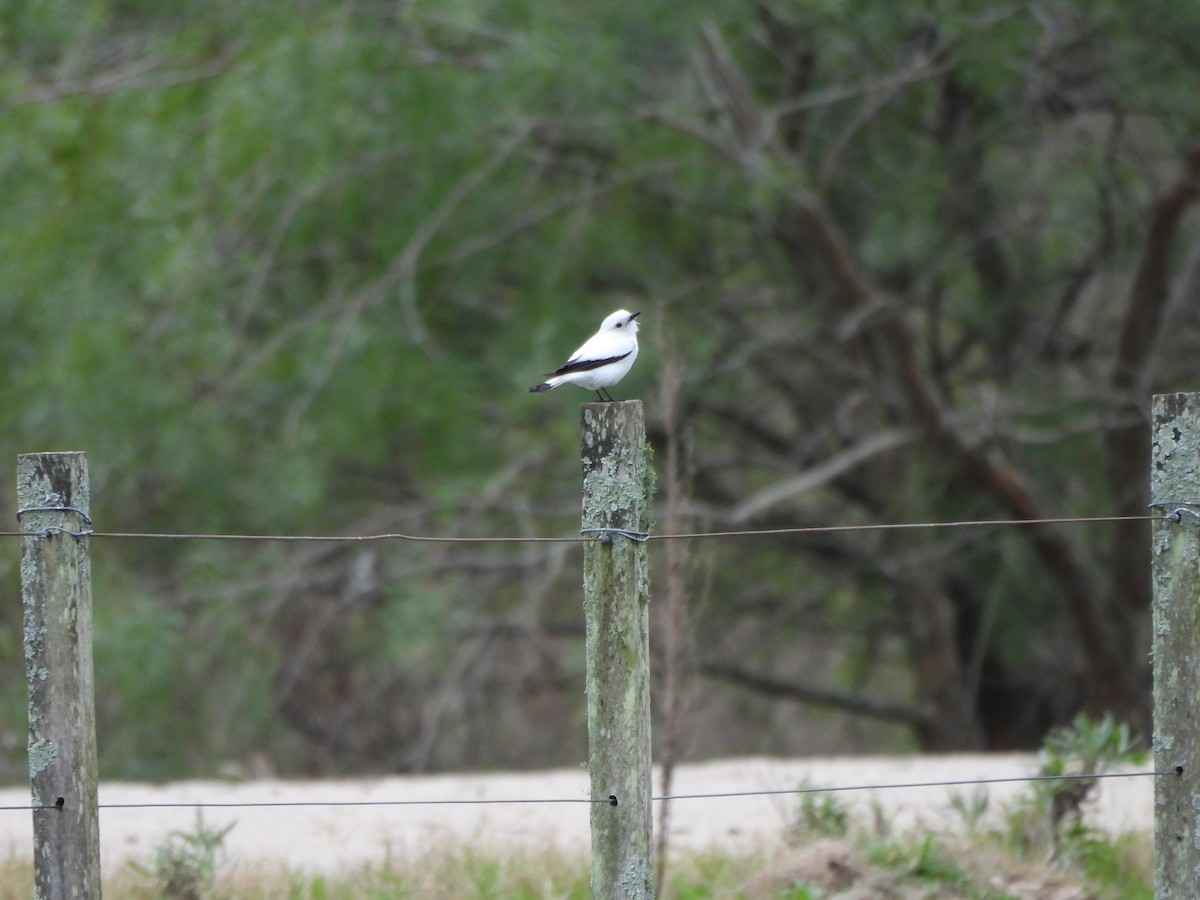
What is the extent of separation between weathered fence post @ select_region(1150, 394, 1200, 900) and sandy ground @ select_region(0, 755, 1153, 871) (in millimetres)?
1774

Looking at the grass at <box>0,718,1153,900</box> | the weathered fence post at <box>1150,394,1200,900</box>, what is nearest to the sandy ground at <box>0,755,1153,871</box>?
the grass at <box>0,718,1153,900</box>

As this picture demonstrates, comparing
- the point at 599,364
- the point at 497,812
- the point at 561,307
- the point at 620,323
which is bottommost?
the point at 497,812

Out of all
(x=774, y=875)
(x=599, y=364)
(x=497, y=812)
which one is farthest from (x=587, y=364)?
(x=497, y=812)

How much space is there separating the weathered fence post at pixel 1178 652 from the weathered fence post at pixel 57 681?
7.92ft

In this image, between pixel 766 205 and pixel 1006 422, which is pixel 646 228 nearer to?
pixel 766 205

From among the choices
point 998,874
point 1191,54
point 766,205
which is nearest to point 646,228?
point 766,205

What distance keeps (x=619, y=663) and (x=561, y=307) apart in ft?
18.8

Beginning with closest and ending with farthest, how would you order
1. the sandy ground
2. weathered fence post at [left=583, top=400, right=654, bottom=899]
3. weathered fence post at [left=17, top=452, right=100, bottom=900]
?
1. weathered fence post at [left=583, top=400, right=654, bottom=899]
2. weathered fence post at [left=17, top=452, right=100, bottom=900]
3. the sandy ground

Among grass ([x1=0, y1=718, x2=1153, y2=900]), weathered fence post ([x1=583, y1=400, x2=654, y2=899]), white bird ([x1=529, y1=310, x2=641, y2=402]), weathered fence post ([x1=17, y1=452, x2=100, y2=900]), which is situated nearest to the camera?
weathered fence post ([x1=583, y1=400, x2=654, y2=899])

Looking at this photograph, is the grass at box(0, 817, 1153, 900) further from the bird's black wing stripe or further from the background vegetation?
the background vegetation

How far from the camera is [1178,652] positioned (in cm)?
328

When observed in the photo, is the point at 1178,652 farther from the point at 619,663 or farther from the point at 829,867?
the point at 829,867

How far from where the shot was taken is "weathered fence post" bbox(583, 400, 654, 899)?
126 inches

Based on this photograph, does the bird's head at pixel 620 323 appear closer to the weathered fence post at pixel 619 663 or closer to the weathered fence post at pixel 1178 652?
the weathered fence post at pixel 619 663
